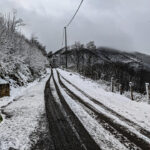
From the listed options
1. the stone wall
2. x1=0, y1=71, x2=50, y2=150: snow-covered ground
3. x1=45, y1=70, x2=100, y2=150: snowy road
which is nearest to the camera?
x1=45, y1=70, x2=100, y2=150: snowy road

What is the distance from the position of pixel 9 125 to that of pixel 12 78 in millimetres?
10910

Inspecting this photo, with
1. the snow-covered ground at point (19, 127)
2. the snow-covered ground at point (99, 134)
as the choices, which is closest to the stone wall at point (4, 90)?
the snow-covered ground at point (19, 127)

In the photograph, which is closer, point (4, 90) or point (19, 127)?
point (19, 127)

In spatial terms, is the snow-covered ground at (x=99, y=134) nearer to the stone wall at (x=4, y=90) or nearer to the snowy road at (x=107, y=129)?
the snowy road at (x=107, y=129)

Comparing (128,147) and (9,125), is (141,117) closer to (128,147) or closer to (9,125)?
(128,147)

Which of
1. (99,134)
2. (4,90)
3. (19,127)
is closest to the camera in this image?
(99,134)

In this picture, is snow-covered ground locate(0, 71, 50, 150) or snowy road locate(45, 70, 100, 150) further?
snow-covered ground locate(0, 71, 50, 150)

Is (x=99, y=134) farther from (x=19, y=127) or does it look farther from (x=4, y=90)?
(x=4, y=90)

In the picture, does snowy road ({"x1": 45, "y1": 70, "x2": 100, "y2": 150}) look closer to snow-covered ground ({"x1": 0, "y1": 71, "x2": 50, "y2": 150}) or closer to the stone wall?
snow-covered ground ({"x1": 0, "y1": 71, "x2": 50, "y2": 150})

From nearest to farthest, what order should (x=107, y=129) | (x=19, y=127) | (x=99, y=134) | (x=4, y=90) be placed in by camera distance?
(x=99, y=134) < (x=107, y=129) < (x=19, y=127) < (x=4, y=90)

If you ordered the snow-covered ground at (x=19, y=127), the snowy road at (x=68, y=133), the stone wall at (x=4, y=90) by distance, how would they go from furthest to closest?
the stone wall at (x=4, y=90) → the snow-covered ground at (x=19, y=127) → the snowy road at (x=68, y=133)

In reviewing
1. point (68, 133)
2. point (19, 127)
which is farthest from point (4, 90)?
point (68, 133)

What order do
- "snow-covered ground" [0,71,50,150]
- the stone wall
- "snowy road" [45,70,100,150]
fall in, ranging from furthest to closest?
the stone wall, "snow-covered ground" [0,71,50,150], "snowy road" [45,70,100,150]

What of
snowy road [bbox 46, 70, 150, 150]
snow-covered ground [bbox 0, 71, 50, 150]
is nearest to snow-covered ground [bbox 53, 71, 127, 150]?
snowy road [bbox 46, 70, 150, 150]
